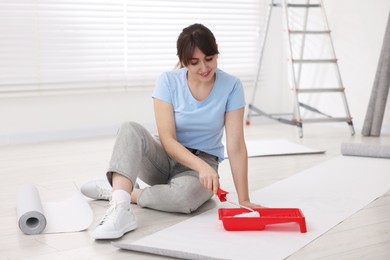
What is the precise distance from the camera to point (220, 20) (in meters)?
5.32

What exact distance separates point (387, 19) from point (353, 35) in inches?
14.8

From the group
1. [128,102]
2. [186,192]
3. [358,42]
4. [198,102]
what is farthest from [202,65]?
[358,42]

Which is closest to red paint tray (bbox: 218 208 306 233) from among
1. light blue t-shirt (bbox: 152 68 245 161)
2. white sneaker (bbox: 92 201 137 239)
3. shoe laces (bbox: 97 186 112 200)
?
white sneaker (bbox: 92 201 137 239)

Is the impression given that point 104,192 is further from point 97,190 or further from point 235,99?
point 235,99

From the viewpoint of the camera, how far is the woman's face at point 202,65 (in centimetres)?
235

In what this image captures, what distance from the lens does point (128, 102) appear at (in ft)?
16.3

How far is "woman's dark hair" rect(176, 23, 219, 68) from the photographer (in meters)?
2.32

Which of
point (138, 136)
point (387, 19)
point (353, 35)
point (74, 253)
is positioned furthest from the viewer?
point (353, 35)

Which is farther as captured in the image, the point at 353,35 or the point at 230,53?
the point at 230,53

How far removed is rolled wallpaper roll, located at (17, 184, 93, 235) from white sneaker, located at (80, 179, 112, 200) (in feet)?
0.14

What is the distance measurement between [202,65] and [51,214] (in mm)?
814

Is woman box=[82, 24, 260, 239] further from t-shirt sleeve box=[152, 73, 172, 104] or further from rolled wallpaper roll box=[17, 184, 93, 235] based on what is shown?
rolled wallpaper roll box=[17, 184, 93, 235]

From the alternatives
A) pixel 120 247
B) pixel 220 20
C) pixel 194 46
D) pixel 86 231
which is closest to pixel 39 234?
pixel 86 231

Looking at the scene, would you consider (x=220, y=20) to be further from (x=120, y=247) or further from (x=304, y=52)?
(x=120, y=247)
